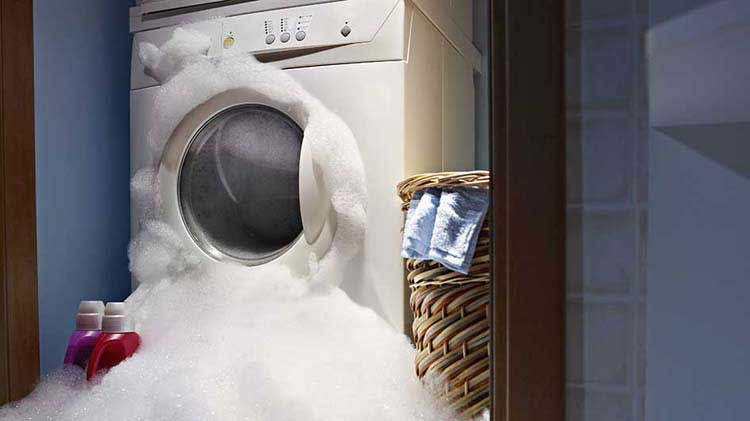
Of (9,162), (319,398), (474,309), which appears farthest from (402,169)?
(9,162)

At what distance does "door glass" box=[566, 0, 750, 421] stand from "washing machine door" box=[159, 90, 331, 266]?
0.93 m

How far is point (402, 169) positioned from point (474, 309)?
1.18 feet

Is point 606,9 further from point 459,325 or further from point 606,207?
point 459,325

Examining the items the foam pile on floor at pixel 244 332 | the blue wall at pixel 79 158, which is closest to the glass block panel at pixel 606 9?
the foam pile on floor at pixel 244 332

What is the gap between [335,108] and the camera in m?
1.48

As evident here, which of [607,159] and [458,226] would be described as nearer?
[607,159]

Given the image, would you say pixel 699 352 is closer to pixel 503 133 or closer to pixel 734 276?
pixel 734 276

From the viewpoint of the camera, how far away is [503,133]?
2.17 ft

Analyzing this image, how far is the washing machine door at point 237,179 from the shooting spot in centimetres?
155

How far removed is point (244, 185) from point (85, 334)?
463 mm

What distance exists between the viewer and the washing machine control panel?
147 cm

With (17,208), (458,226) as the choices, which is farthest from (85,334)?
(458,226)

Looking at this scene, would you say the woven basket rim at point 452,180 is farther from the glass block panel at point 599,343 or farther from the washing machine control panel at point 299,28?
the glass block panel at point 599,343

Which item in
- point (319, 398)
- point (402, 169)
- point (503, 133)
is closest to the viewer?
point (503, 133)
